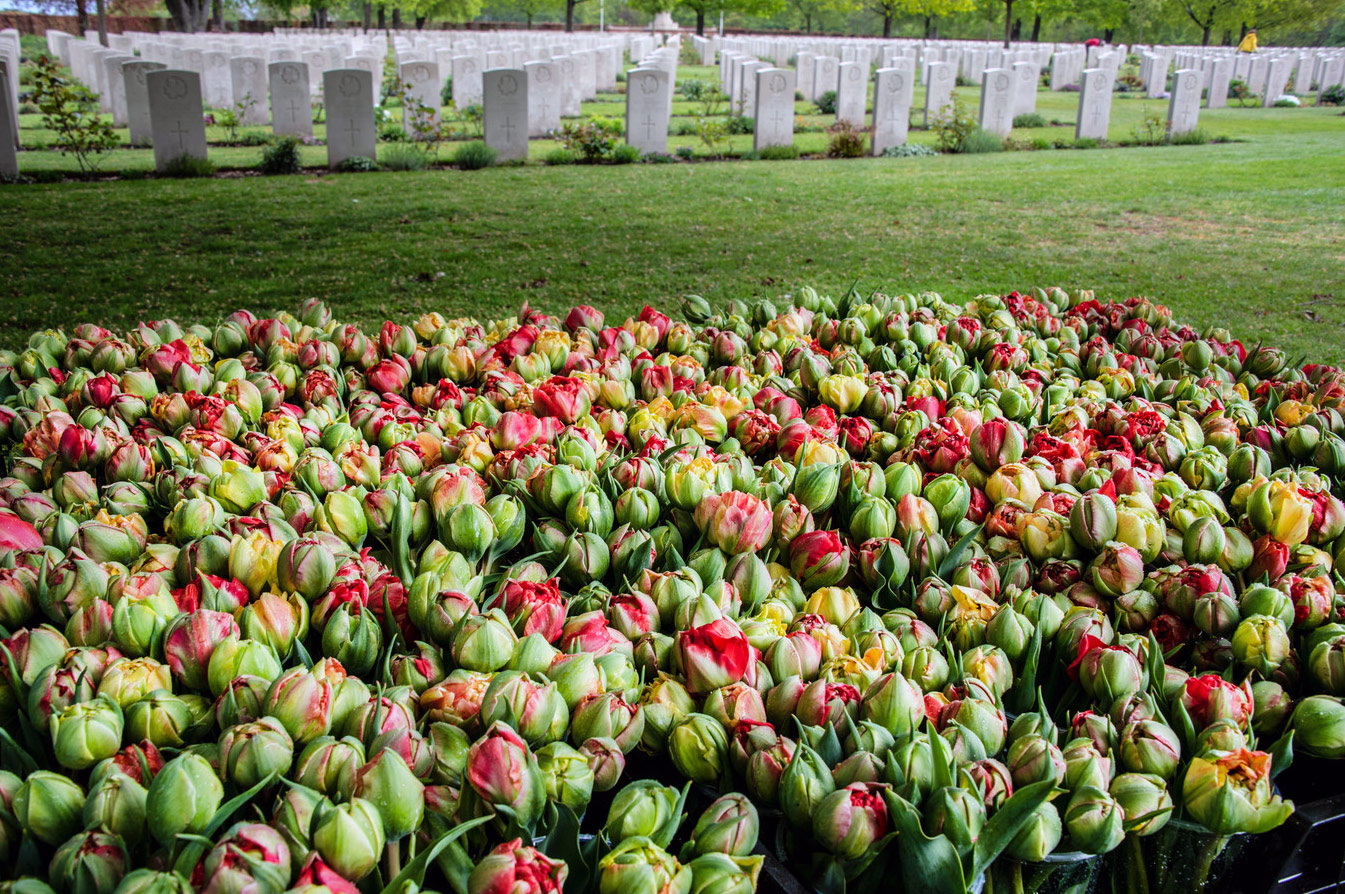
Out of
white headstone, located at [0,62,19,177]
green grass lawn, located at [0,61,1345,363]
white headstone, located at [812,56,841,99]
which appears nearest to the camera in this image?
green grass lawn, located at [0,61,1345,363]

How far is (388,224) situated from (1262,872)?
9404 mm

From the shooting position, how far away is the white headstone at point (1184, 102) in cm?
1822

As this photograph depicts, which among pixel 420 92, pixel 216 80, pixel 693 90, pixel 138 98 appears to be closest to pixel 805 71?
pixel 693 90

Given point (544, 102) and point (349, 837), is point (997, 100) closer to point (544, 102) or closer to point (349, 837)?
point (544, 102)

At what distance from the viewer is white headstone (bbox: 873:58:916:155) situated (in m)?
16.0

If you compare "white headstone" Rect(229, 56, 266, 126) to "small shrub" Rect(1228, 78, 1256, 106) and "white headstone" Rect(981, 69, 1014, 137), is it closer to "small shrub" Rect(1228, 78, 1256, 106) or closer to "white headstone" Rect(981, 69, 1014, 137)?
"white headstone" Rect(981, 69, 1014, 137)

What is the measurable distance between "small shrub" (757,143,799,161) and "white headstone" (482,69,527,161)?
3.88 metres

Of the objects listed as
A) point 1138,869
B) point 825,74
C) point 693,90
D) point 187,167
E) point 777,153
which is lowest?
point 1138,869

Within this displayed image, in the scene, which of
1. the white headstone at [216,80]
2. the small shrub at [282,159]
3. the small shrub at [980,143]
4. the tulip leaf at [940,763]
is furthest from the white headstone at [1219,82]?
the tulip leaf at [940,763]

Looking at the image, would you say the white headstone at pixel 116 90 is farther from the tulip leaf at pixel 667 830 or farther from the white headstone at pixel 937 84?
the tulip leaf at pixel 667 830

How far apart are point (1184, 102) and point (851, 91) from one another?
646 cm

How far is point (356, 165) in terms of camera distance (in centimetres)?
1291

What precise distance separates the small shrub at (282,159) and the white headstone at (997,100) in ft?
39.2

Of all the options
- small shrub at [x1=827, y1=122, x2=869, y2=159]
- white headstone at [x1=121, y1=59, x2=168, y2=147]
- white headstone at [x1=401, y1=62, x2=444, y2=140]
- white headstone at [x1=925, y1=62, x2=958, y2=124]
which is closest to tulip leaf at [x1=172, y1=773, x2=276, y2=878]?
white headstone at [x1=401, y1=62, x2=444, y2=140]
